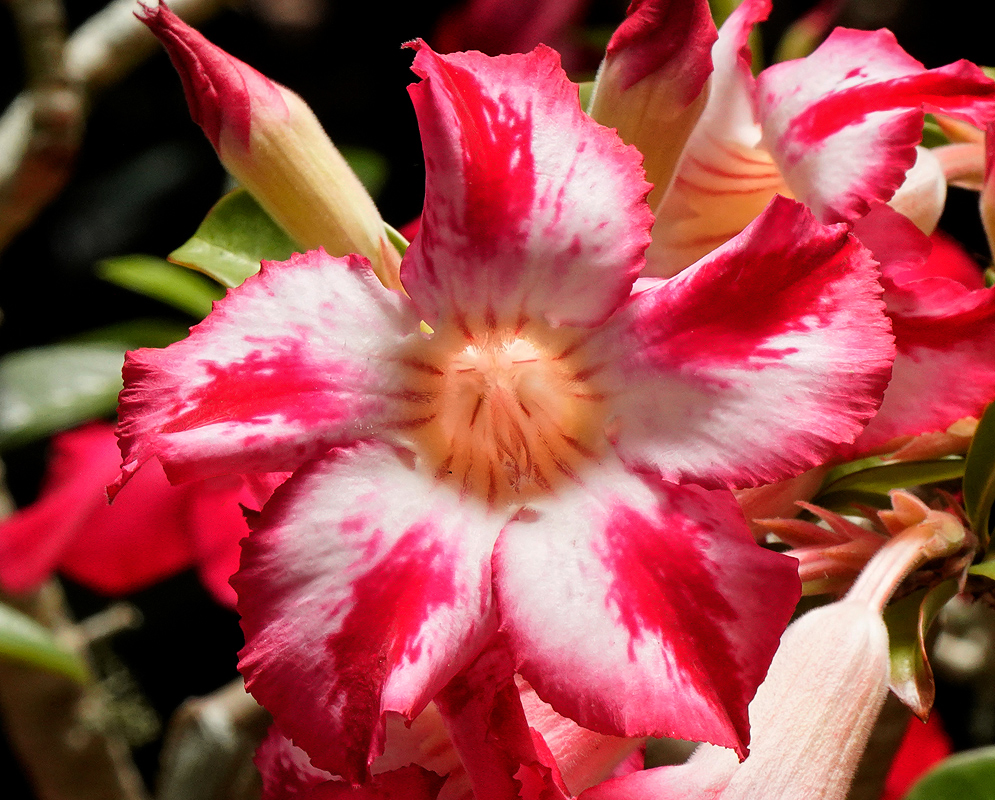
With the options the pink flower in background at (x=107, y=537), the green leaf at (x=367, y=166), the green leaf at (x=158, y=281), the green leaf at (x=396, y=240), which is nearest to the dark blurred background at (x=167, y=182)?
the green leaf at (x=367, y=166)

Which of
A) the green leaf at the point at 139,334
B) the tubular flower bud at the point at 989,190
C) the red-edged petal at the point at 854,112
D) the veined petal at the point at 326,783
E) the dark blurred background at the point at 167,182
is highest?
the red-edged petal at the point at 854,112

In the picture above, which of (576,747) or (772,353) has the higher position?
(772,353)

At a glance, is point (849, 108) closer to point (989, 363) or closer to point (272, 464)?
point (989, 363)

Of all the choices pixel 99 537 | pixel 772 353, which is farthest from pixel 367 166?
pixel 772 353

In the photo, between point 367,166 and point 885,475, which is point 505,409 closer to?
point 885,475

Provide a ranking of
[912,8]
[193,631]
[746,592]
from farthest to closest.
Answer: [193,631] → [912,8] → [746,592]

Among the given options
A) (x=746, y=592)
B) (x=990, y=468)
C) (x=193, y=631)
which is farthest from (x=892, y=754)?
(x=193, y=631)

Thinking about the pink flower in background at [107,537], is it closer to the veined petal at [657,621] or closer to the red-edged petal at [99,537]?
the red-edged petal at [99,537]
